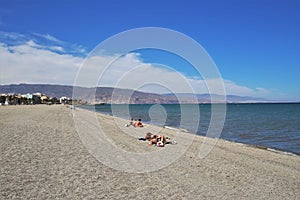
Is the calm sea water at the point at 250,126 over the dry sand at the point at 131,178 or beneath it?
beneath

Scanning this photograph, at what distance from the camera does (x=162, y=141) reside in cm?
1323

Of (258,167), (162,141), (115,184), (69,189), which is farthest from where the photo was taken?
(162,141)

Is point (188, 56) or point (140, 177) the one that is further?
point (188, 56)

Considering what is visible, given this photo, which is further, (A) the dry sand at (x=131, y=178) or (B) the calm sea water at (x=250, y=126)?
(B) the calm sea water at (x=250, y=126)

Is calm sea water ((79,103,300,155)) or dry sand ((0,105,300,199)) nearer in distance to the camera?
dry sand ((0,105,300,199))

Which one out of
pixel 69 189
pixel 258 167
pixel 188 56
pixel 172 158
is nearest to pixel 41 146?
pixel 172 158

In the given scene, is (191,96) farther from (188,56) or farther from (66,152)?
(66,152)

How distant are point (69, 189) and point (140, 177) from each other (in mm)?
1913

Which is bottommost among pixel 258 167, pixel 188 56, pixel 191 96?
pixel 258 167

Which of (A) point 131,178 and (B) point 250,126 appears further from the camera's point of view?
(B) point 250,126

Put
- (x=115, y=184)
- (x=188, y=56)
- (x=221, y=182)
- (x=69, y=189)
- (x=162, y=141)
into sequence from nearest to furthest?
(x=69, y=189) < (x=115, y=184) < (x=221, y=182) < (x=188, y=56) < (x=162, y=141)

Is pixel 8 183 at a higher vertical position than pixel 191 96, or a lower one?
lower

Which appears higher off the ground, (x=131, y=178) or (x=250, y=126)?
(x=131, y=178)

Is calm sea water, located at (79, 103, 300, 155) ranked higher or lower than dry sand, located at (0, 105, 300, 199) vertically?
lower
